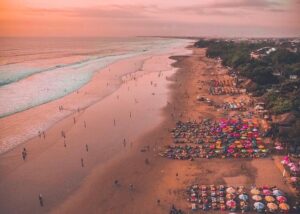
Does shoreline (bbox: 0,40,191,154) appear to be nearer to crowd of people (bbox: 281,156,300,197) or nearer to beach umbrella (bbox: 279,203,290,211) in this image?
beach umbrella (bbox: 279,203,290,211)

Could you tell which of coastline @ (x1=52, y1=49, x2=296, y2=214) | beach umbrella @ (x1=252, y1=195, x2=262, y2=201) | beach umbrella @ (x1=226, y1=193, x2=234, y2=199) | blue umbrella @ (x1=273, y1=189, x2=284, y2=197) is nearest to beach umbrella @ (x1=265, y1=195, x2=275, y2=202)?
beach umbrella @ (x1=252, y1=195, x2=262, y2=201)

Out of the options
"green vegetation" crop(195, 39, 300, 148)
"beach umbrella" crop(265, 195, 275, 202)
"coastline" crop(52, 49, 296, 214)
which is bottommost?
"coastline" crop(52, 49, 296, 214)

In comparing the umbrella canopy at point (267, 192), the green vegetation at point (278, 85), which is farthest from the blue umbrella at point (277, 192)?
the green vegetation at point (278, 85)

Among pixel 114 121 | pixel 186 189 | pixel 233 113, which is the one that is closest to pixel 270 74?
pixel 233 113

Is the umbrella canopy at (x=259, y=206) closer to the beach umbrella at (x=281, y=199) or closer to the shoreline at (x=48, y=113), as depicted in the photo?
the beach umbrella at (x=281, y=199)

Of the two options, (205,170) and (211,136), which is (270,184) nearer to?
(205,170)

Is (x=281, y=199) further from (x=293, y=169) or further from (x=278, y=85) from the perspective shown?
(x=278, y=85)

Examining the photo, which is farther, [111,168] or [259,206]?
[111,168]

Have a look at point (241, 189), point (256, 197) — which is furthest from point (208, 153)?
point (256, 197)

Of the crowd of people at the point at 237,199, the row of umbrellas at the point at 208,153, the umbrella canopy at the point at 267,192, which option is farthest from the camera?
the row of umbrellas at the point at 208,153
